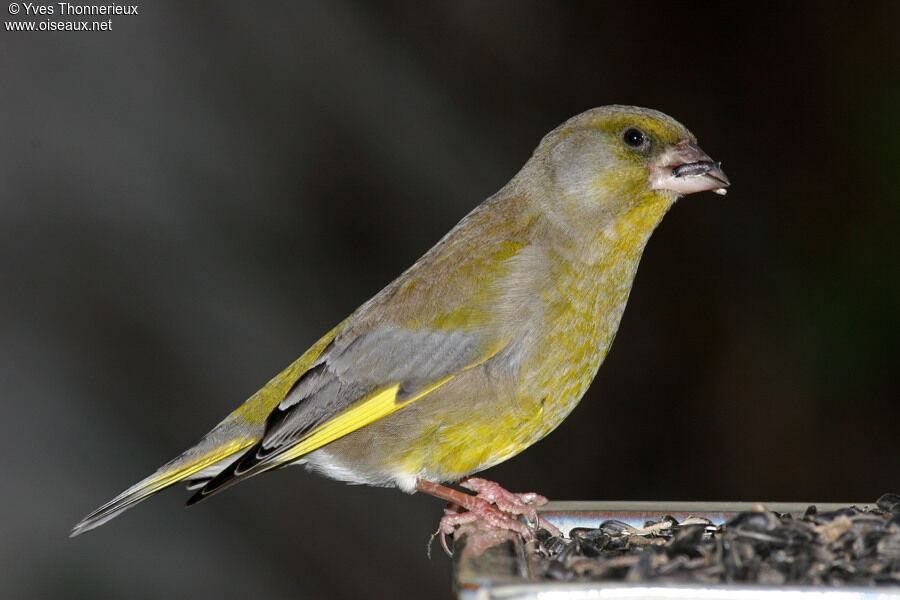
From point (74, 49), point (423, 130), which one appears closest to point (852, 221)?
point (423, 130)

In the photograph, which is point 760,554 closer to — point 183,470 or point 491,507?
point 491,507

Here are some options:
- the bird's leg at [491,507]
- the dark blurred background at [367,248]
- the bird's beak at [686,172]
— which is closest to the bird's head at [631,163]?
the bird's beak at [686,172]

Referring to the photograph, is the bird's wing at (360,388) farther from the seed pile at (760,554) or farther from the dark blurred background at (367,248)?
the dark blurred background at (367,248)

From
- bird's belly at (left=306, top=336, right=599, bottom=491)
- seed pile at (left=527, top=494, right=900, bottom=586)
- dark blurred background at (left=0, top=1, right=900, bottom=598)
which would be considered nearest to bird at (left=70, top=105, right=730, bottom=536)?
bird's belly at (left=306, top=336, right=599, bottom=491)

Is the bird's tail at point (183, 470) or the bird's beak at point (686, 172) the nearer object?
the bird's beak at point (686, 172)

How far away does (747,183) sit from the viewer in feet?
19.6

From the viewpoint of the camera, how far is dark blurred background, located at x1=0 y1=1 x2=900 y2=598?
509 cm

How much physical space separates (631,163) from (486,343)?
2.29 ft

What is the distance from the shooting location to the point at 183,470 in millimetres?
3129

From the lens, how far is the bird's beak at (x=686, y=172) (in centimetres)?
288

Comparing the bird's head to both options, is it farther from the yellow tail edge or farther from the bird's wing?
the yellow tail edge

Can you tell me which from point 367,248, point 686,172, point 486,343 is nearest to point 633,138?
point 686,172

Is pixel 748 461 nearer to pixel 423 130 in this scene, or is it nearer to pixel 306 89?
pixel 423 130

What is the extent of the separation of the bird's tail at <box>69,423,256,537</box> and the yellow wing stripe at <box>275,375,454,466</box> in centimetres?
32
